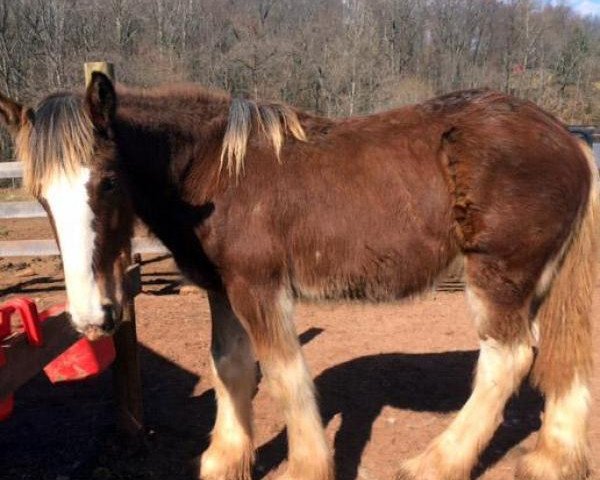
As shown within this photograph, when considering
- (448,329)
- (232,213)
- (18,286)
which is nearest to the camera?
(232,213)

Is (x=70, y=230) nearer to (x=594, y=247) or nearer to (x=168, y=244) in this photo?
(x=168, y=244)

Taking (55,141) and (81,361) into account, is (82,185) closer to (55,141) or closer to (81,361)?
(55,141)

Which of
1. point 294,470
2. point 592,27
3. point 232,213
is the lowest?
point 294,470

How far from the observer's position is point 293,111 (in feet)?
11.2

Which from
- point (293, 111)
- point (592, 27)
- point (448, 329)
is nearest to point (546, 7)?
point (592, 27)

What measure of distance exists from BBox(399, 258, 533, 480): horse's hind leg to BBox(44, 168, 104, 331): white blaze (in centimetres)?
205

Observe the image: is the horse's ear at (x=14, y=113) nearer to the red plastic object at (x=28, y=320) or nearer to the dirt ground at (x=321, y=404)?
the red plastic object at (x=28, y=320)

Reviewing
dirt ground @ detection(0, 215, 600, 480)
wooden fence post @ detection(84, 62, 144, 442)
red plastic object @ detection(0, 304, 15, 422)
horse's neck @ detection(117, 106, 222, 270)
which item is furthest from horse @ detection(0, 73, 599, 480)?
red plastic object @ detection(0, 304, 15, 422)

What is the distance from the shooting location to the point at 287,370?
10.6 feet

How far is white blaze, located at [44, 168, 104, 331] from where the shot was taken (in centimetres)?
236

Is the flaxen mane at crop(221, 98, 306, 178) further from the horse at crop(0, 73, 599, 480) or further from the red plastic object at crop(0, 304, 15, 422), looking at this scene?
the red plastic object at crop(0, 304, 15, 422)

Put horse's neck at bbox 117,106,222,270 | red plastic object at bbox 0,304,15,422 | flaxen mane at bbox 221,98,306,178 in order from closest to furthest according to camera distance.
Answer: red plastic object at bbox 0,304,15,422 → horse's neck at bbox 117,106,222,270 → flaxen mane at bbox 221,98,306,178

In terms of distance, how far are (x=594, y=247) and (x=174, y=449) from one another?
2930mm

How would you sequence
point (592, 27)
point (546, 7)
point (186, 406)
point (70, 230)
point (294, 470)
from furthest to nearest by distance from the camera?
1. point (592, 27)
2. point (546, 7)
3. point (186, 406)
4. point (294, 470)
5. point (70, 230)
